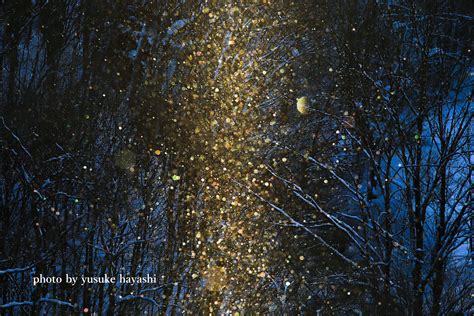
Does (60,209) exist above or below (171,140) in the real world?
below

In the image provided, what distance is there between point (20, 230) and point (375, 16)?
8.11 meters

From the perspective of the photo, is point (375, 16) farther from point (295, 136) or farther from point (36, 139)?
point (36, 139)

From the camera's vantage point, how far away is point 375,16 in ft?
38.1

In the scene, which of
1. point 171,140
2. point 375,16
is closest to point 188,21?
point 171,140

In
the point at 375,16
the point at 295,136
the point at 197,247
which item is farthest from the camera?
the point at 295,136

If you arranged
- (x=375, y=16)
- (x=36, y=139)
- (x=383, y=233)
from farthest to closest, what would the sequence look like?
(x=375, y=16) → (x=36, y=139) → (x=383, y=233)

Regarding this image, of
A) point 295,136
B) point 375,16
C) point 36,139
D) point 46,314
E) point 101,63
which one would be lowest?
point 46,314

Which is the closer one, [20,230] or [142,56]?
[20,230]

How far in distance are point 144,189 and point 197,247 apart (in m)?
1.57

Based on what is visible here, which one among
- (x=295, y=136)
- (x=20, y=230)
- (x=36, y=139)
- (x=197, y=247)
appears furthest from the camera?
(x=295, y=136)

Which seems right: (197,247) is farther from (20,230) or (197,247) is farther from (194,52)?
(194,52)

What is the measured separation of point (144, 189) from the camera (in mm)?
10305

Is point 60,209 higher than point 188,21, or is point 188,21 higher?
point 188,21

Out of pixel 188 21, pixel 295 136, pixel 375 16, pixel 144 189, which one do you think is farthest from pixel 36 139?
pixel 375 16
